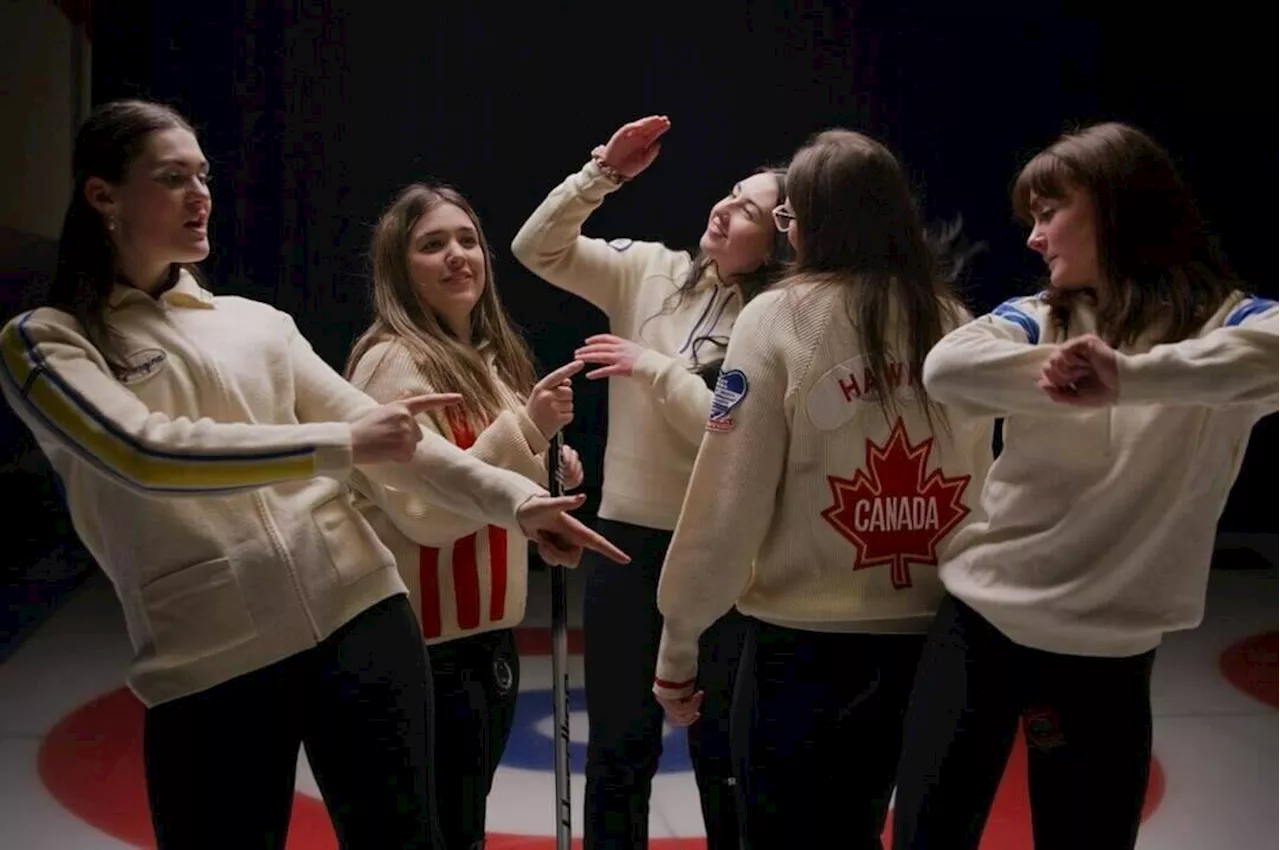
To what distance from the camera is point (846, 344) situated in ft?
6.79

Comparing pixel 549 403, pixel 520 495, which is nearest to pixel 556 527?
pixel 520 495

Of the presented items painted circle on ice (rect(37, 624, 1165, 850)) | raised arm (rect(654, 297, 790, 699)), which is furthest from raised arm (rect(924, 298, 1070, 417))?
painted circle on ice (rect(37, 624, 1165, 850))

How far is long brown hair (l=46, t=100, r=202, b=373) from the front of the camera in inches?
77.0

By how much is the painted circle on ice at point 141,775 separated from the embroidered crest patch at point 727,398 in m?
1.82

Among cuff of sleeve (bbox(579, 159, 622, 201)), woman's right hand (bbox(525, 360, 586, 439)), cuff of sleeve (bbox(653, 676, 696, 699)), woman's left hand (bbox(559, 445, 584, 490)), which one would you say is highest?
cuff of sleeve (bbox(579, 159, 622, 201))

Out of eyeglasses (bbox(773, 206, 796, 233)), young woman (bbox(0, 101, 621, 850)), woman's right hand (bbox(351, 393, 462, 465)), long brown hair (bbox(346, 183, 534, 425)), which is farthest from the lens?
long brown hair (bbox(346, 183, 534, 425))

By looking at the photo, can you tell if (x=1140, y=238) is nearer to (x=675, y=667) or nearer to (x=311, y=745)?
(x=675, y=667)

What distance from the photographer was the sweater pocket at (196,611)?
1.91 m

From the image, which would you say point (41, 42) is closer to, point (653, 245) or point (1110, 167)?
point (653, 245)

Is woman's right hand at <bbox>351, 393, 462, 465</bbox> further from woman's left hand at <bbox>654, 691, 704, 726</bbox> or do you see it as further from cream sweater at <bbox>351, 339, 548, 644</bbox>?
woman's left hand at <bbox>654, 691, 704, 726</bbox>

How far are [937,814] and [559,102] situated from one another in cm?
452

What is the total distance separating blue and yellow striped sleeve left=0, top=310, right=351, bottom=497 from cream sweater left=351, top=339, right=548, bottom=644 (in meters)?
0.58

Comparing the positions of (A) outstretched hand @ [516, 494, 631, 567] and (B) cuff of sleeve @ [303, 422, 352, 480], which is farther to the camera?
(A) outstretched hand @ [516, 494, 631, 567]

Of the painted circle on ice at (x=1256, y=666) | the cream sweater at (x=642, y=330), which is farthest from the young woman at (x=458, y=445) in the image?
the painted circle on ice at (x=1256, y=666)
